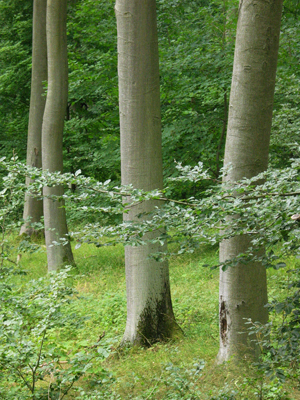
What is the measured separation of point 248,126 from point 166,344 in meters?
2.99

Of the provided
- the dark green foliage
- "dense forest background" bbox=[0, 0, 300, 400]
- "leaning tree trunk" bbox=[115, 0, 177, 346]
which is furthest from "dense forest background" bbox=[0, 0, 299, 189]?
the dark green foliage

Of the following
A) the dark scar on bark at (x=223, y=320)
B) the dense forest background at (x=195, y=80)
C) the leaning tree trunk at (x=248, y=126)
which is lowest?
the dark scar on bark at (x=223, y=320)

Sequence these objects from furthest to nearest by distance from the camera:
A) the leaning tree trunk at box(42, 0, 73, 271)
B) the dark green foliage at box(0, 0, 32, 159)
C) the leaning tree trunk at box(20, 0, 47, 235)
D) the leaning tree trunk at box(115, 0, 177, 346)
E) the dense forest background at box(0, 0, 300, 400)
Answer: the dark green foliage at box(0, 0, 32, 159)
the leaning tree trunk at box(20, 0, 47, 235)
the leaning tree trunk at box(42, 0, 73, 271)
the leaning tree trunk at box(115, 0, 177, 346)
the dense forest background at box(0, 0, 300, 400)

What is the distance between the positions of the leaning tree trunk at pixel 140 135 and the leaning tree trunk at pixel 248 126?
1.45 m

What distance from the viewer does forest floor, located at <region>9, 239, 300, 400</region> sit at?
3.56 metres

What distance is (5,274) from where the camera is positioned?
4.06 m

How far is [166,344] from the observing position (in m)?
5.36

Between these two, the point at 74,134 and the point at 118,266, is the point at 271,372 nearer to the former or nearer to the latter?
the point at 118,266

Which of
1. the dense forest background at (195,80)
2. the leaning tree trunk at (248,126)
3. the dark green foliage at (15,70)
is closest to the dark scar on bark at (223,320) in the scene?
the leaning tree trunk at (248,126)

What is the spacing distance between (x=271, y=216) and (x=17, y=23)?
1557 centimetres

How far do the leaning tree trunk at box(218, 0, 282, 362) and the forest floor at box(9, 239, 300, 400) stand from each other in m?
0.48

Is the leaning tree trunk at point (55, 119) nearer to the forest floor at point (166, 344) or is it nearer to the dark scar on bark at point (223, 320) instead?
the forest floor at point (166, 344)

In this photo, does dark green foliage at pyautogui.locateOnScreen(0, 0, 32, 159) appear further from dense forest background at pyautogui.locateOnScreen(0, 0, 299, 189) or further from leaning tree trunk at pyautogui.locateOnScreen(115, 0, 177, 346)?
leaning tree trunk at pyautogui.locateOnScreen(115, 0, 177, 346)

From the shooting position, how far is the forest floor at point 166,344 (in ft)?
11.7
